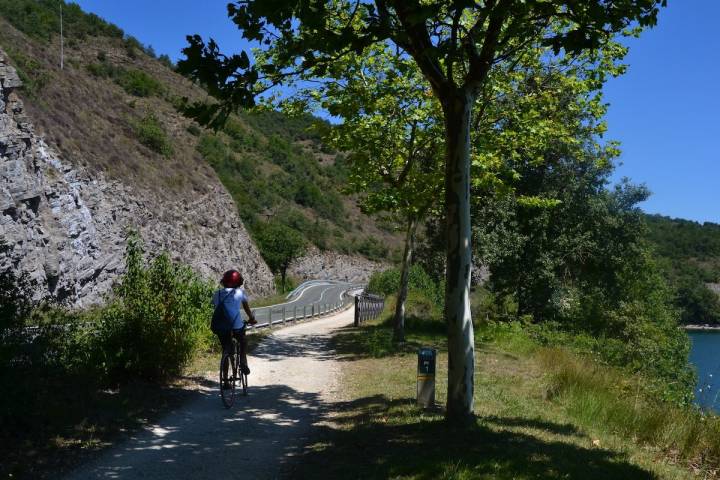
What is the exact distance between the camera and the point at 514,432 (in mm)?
6727

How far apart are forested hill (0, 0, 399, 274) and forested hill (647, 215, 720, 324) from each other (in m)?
43.5

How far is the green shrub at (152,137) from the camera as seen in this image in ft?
127

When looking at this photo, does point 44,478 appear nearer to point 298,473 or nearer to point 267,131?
point 298,473

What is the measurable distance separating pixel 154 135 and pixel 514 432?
3664 centimetres

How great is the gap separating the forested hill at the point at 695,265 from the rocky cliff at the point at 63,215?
72.2m

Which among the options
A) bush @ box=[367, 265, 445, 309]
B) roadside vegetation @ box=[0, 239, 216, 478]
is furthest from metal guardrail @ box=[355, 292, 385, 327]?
roadside vegetation @ box=[0, 239, 216, 478]

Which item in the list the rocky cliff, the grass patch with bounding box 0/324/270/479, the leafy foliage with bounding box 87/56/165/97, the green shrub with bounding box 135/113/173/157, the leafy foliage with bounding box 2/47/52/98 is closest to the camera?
the grass patch with bounding box 0/324/270/479

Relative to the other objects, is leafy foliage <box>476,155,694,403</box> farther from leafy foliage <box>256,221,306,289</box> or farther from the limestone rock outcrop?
the limestone rock outcrop

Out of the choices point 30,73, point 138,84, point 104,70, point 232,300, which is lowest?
point 232,300

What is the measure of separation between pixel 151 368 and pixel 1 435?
3.33 metres

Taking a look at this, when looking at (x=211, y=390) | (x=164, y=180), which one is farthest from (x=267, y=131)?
(x=211, y=390)

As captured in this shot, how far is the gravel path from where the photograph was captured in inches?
225

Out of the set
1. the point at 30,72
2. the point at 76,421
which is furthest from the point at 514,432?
the point at 30,72

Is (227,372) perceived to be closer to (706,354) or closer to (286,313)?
(286,313)
